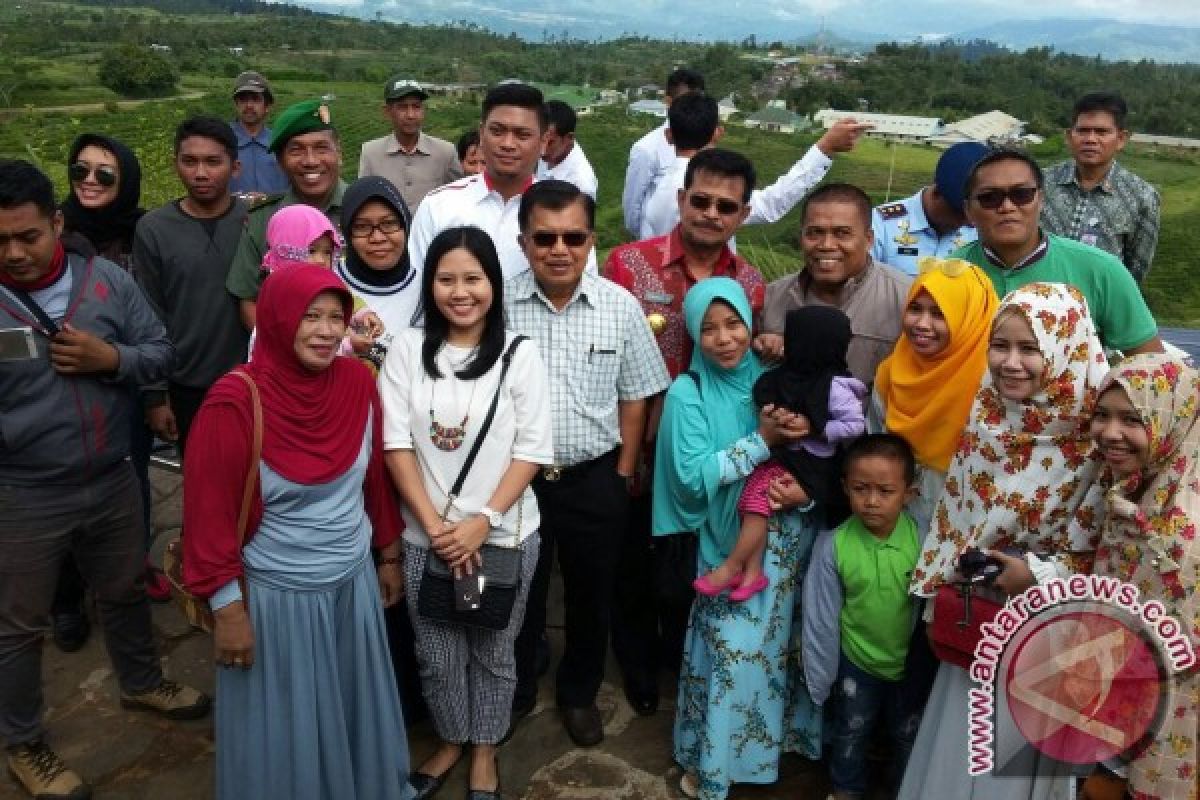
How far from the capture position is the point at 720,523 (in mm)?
2656

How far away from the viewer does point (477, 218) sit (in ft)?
9.86

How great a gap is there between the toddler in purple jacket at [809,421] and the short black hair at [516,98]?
1.24m

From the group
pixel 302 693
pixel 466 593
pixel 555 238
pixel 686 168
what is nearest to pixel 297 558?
pixel 302 693

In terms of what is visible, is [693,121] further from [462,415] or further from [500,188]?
[462,415]

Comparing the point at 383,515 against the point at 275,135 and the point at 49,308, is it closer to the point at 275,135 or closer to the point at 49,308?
the point at 49,308

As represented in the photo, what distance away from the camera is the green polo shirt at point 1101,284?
258 centimetres

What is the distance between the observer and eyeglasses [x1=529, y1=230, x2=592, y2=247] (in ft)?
8.26

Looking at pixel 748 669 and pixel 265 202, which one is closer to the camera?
pixel 748 669

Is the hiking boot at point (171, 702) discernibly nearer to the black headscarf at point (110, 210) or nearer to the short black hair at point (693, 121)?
the black headscarf at point (110, 210)

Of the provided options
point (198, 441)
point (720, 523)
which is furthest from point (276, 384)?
point (720, 523)

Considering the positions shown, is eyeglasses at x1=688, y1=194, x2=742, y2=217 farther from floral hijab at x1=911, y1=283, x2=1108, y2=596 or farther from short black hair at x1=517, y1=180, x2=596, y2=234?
floral hijab at x1=911, y1=283, x2=1108, y2=596

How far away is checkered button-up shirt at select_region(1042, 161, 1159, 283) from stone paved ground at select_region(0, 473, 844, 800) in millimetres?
2836

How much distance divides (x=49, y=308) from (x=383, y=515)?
46.8 inches

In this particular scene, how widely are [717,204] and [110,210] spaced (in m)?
2.57
